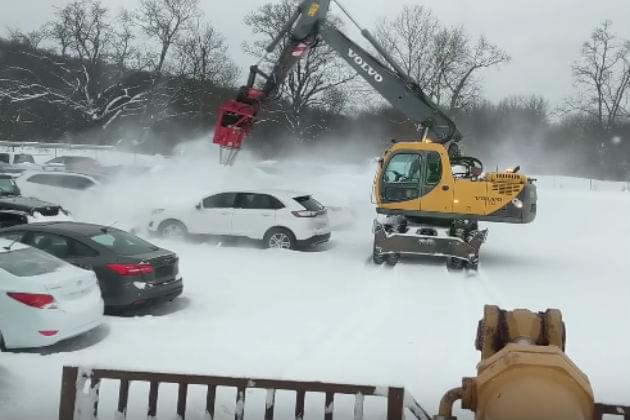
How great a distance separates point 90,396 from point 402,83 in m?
13.4

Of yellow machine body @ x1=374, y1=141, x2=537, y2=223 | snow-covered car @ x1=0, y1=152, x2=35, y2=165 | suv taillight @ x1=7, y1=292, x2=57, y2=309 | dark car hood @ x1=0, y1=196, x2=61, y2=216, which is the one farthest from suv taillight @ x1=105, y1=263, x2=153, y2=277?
snow-covered car @ x1=0, y1=152, x2=35, y2=165

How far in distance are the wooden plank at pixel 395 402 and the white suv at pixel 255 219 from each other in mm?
11006

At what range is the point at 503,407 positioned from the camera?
2479 mm

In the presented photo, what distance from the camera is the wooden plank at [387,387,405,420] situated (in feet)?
13.8

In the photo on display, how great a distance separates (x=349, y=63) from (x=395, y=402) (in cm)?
1336

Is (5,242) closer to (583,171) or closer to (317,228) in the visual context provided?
(317,228)

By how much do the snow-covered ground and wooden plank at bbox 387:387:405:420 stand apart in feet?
4.59

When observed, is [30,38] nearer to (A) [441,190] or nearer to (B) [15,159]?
(A) [441,190]

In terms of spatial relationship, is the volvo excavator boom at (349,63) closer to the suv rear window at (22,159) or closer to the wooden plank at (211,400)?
the wooden plank at (211,400)

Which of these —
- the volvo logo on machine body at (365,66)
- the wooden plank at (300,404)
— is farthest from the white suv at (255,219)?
the wooden plank at (300,404)

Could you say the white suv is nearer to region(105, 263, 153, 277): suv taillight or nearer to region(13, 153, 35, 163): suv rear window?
region(105, 263, 153, 277): suv taillight

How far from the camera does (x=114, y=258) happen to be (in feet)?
28.3

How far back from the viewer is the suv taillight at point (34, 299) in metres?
6.77

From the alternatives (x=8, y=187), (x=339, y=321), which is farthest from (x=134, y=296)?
(x=8, y=187)
